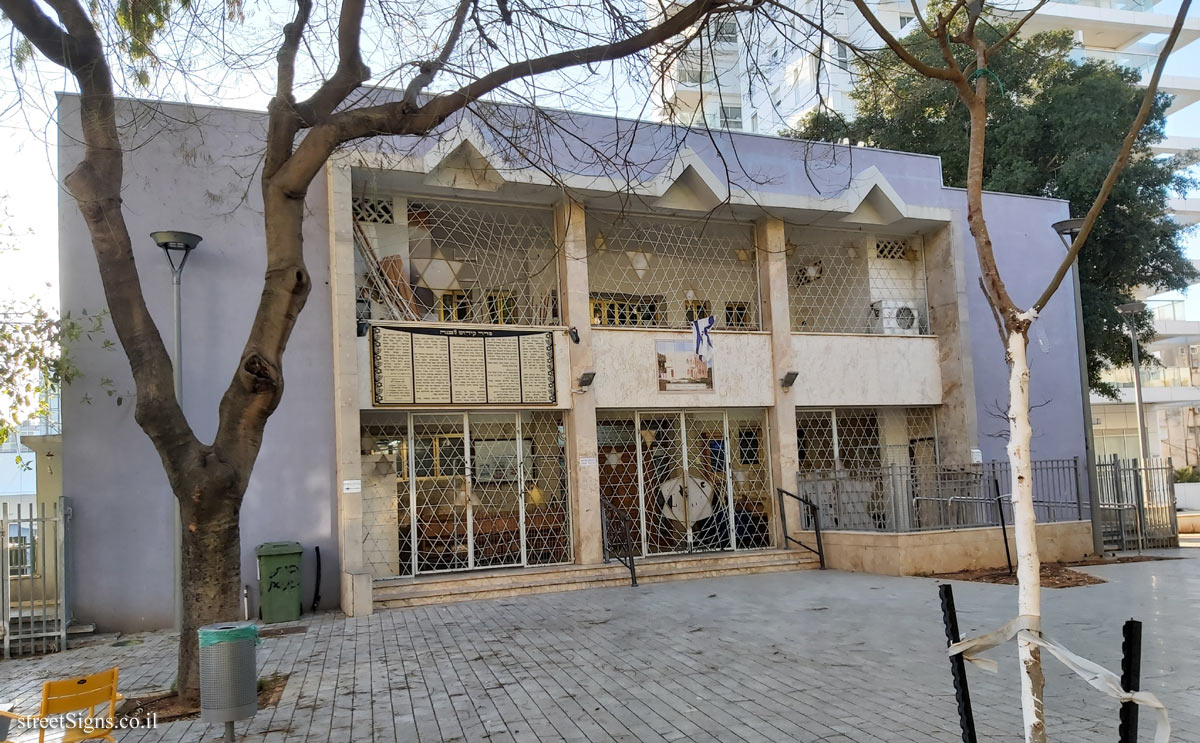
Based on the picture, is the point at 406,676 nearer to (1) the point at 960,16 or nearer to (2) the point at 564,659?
(2) the point at 564,659

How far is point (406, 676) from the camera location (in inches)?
296

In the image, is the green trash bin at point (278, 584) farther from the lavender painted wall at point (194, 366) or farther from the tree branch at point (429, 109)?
the tree branch at point (429, 109)

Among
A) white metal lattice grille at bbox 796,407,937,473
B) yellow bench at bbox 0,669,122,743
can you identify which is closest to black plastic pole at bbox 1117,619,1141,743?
yellow bench at bbox 0,669,122,743

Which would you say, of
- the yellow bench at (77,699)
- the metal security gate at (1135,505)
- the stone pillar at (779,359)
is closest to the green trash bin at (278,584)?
the yellow bench at (77,699)

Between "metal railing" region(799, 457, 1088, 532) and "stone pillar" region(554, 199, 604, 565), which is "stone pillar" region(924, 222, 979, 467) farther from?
"stone pillar" region(554, 199, 604, 565)

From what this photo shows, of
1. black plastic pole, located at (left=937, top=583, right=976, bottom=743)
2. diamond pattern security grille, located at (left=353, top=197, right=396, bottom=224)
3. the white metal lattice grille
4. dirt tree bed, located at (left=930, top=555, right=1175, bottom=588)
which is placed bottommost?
dirt tree bed, located at (left=930, top=555, right=1175, bottom=588)

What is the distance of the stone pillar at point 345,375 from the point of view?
11570mm

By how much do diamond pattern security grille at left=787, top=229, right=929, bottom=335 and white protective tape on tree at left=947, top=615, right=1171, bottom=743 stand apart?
509 inches

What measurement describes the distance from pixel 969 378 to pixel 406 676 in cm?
1221

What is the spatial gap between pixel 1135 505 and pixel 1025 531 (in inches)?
558

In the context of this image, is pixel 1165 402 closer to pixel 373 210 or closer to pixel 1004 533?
pixel 1004 533

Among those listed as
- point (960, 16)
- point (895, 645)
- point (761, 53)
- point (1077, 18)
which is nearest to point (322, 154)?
point (761, 53)

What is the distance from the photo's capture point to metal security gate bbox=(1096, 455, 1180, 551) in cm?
1539

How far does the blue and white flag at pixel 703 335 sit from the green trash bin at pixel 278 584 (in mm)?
6891
